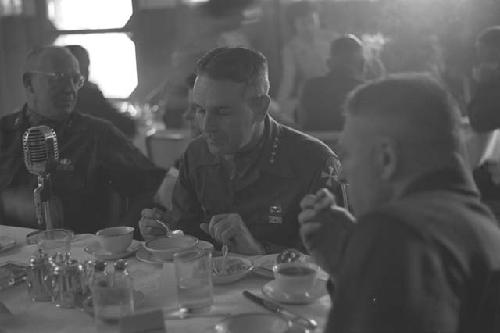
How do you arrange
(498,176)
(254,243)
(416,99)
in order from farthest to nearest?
(498,176) → (254,243) → (416,99)

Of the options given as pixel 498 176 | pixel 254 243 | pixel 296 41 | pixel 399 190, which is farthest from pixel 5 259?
pixel 296 41

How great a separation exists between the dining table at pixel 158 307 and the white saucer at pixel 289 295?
0.01m

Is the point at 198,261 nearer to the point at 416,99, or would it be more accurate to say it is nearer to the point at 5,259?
the point at 416,99

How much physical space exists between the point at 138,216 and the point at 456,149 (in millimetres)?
1892

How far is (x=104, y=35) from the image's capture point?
6.70 m

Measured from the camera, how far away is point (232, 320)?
1358mm

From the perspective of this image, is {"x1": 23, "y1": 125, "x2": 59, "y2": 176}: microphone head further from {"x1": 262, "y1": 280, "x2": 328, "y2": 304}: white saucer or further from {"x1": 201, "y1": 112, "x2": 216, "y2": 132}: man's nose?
{"x1": 262, "y1": 280, "x2": 328, "y2": 304}: white saucer

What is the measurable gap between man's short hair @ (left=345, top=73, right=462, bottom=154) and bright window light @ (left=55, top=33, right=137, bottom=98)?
5.66 metres

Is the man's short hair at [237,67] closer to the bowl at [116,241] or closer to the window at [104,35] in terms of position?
the bowl at [116,241]

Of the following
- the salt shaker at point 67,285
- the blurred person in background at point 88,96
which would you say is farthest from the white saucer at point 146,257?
the blurred person in background at point 88,96

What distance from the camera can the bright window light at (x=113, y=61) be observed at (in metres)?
6.61

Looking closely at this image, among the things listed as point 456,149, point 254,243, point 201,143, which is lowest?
point 254,243

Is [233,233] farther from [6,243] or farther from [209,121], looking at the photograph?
[6,243]

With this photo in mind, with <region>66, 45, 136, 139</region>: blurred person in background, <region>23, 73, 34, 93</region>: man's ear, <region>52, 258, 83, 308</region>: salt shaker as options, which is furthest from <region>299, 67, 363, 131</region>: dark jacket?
<region>52, 258, 83, 308</region>: salt shaker
